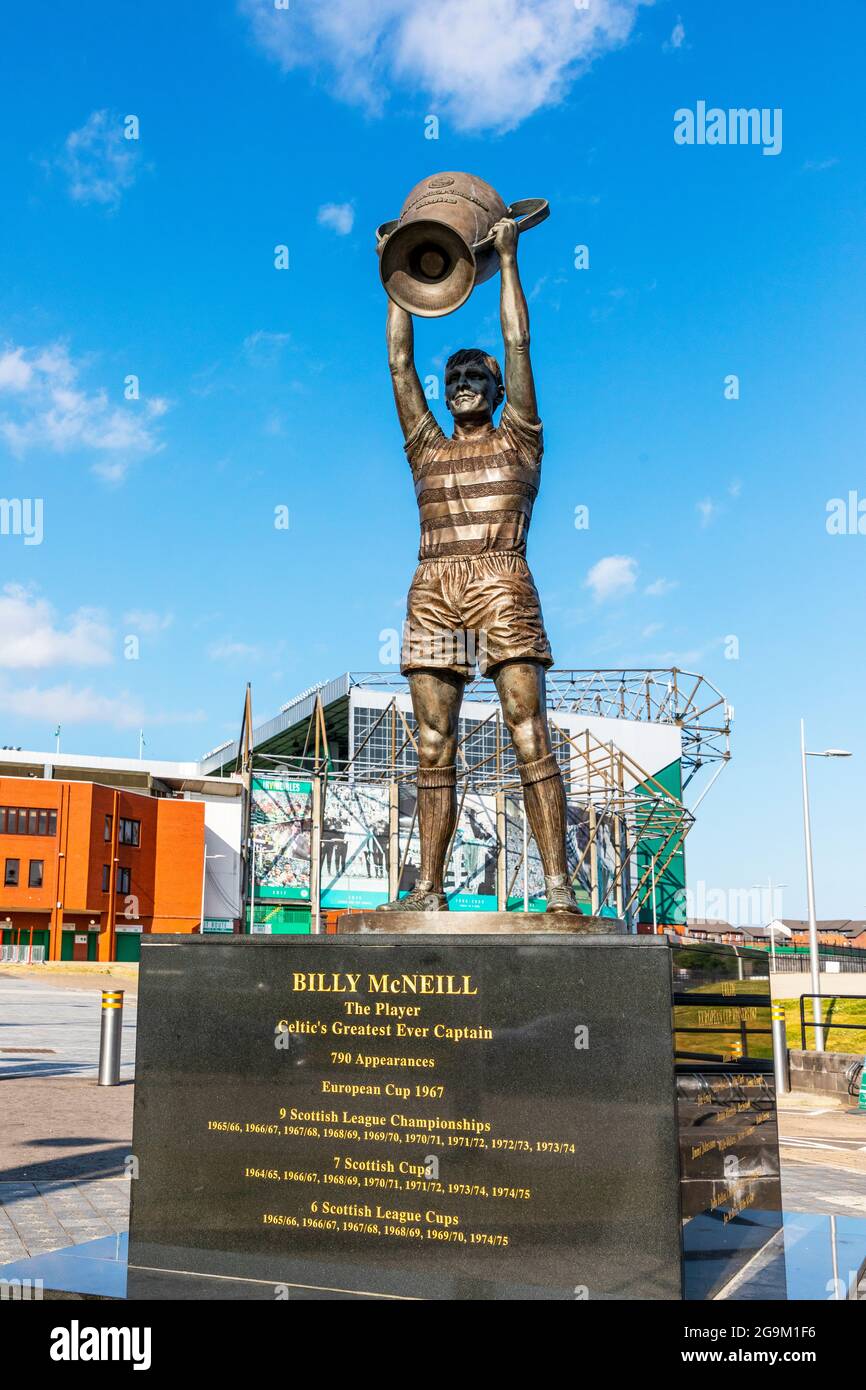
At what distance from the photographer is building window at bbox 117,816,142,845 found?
54344 millimetres

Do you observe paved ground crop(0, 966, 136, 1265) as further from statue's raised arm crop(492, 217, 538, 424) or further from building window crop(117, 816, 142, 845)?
building window crop(117, 816, 142, 845)

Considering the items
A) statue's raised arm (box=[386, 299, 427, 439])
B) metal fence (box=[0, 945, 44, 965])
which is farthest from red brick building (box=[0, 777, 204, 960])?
statue's raised arm (box=[386, 299, 427, 439])

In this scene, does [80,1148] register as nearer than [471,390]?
No

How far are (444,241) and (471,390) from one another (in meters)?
0.75

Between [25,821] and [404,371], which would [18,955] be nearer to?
[25,821]

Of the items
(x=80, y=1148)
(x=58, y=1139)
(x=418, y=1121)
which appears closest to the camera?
(x=418, y=1121)

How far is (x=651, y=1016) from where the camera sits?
479 cm

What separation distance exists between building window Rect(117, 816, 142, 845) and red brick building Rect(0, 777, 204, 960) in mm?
46

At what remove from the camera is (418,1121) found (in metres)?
5.02

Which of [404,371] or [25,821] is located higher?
[25,821]

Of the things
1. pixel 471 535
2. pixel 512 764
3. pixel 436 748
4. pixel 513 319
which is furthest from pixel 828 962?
pixel 513 319

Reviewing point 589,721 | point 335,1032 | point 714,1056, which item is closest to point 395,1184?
point 335,1032
